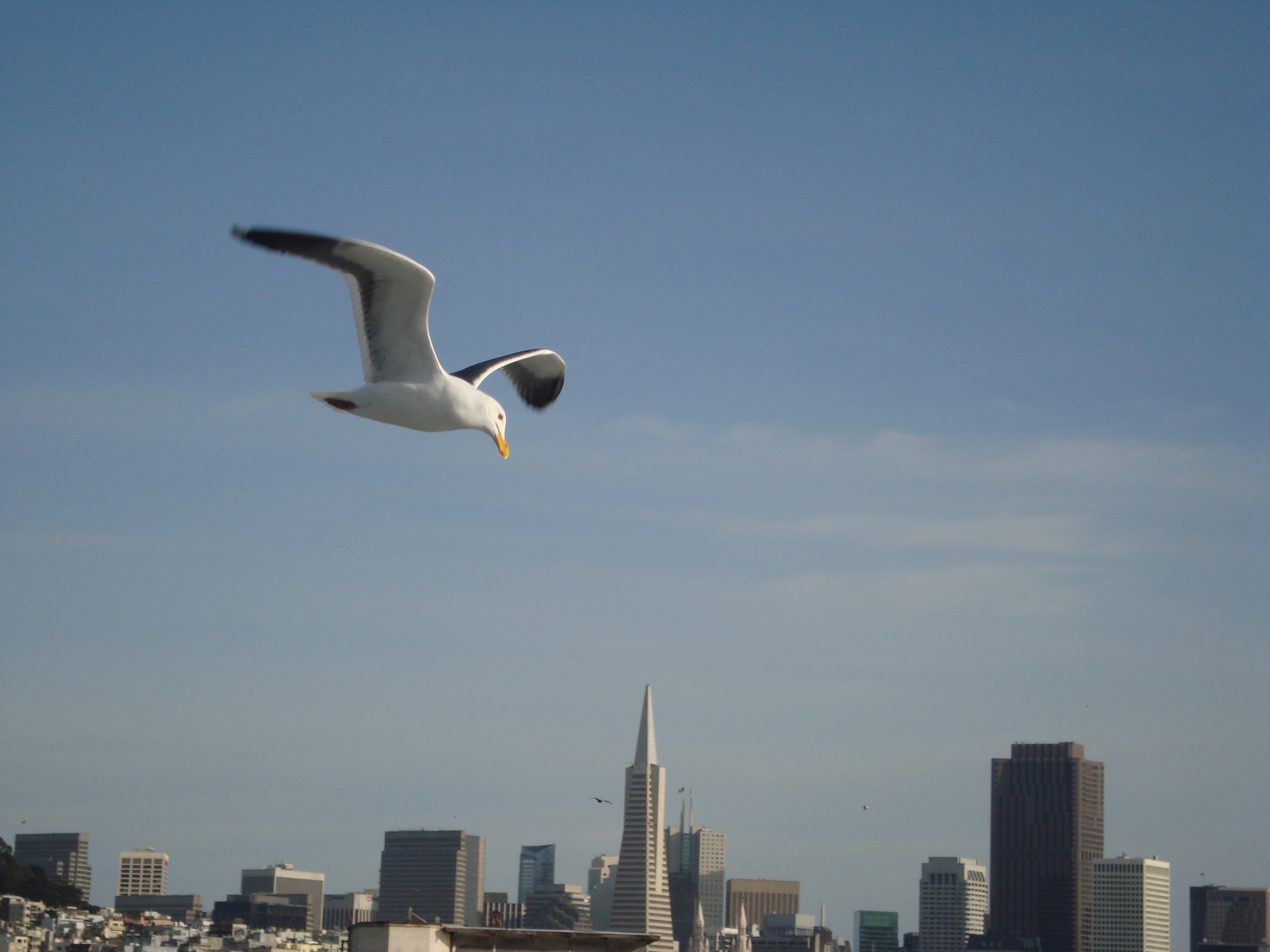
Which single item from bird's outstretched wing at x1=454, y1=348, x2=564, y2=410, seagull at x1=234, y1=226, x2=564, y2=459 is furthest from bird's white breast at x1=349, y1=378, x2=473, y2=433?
bird's outstretched wing at x1=454, y1=348, x2=564, y2=410

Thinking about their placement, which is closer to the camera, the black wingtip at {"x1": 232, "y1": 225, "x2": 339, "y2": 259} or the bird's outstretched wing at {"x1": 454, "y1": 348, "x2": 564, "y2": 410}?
the black wingtip at {"x1": 232, "y1": 225, "x2": 339, "y2": 259}

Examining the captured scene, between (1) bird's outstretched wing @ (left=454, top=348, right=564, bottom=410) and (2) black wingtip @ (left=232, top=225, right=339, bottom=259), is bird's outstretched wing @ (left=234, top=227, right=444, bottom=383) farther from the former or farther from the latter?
(1) bird's outstretched wing @ (left=454, top=348, right=564, bottom=410)

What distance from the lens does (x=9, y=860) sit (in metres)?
127

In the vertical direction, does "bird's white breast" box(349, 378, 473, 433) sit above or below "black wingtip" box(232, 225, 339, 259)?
below

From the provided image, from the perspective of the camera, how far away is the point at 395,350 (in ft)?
75.5

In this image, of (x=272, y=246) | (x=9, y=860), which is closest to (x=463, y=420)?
(x=272, y=246)

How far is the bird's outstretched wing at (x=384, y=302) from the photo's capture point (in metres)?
22.0

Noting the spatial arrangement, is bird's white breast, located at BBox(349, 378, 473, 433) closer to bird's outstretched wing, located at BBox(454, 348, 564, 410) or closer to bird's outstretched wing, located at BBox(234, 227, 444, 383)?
bird's outstretched wing, located at BBox(234, 227, 444, 383)

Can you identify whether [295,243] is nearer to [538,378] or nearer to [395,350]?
[395,350]

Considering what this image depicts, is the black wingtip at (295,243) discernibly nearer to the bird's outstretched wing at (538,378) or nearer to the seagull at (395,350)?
the seagull at (395,350)

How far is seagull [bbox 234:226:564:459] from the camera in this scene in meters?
22.3

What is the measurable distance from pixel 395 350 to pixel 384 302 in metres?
0.66

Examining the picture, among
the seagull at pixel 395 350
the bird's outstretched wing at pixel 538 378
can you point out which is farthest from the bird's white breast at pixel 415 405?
the bird's outstretched wing at pixel 538 378

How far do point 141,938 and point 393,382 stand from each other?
128 metres
